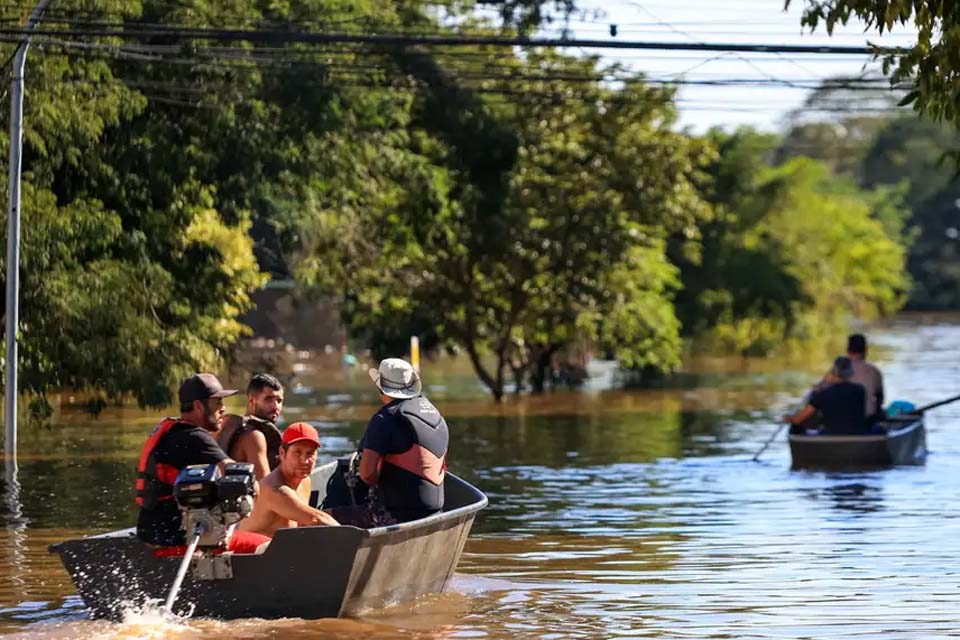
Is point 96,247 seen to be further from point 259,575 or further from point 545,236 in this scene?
point 545,236

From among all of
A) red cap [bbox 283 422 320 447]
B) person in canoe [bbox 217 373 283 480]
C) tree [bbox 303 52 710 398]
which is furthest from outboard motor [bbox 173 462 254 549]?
tree [bbox 303 52 710 398]

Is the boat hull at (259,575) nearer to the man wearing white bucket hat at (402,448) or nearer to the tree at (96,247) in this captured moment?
the man wearing white bucket hat at (402,448)

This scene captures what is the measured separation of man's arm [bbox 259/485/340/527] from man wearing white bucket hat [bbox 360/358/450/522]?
79 cm

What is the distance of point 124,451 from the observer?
90.2ft

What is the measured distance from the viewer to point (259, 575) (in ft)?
41.3

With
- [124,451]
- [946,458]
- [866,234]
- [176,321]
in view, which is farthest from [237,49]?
[866,234]

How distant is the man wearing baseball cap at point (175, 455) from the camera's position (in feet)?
40.3

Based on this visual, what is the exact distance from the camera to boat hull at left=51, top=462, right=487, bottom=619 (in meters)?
12.4

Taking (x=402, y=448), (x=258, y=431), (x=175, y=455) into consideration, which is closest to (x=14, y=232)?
(x=258, y=431)

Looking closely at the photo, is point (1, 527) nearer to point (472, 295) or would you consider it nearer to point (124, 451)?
point (124, 451)

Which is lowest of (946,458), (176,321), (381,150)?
(946,458)

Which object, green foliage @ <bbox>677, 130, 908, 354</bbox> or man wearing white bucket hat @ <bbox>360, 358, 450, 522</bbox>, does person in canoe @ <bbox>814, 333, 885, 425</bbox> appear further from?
green foliage @ <bbox>677, 130, 908, 354</bbox>

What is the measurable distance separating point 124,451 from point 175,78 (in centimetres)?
522

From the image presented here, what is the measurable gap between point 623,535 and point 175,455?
6981 mm
